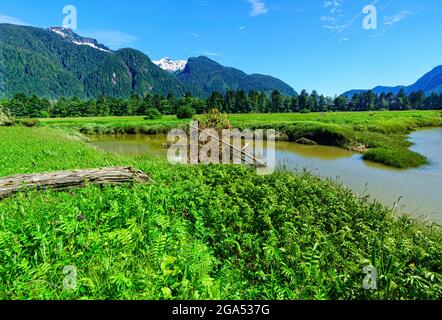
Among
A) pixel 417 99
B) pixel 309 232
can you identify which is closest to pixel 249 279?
pixel 309 232

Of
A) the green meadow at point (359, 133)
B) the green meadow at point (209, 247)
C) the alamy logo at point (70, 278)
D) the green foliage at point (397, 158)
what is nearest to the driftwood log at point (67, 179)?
the green meadow at point (209, 247)

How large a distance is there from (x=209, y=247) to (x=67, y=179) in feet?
19.0

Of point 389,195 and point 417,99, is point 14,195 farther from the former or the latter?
point 417,99

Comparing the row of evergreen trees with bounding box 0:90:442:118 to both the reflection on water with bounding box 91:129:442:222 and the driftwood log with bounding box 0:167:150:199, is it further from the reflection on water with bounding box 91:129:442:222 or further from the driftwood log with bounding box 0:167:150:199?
the driftwood log with bounding box 0:167:150:199

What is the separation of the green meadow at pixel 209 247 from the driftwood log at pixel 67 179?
14.9 inches

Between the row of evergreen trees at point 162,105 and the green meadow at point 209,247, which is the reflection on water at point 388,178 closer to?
the green meadow at point 209,247

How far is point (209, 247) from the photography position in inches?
246

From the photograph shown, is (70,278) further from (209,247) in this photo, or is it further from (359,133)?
(359,133)

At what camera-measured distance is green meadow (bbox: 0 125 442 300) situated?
4.06 meters

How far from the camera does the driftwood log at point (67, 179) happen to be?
28.1ft

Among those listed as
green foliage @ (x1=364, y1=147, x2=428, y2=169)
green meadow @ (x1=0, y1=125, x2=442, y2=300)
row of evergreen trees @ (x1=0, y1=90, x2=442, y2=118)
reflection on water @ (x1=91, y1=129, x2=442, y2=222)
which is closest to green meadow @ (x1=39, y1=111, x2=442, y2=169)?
green foliage @ (x1=364, y1=147, x2=428, y2=169)

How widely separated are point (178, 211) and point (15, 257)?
12.7 ft

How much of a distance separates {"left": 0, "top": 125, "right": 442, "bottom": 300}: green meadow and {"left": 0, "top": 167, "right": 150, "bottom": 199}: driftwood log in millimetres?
378

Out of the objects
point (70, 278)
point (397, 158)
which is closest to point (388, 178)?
point (397, 158)
